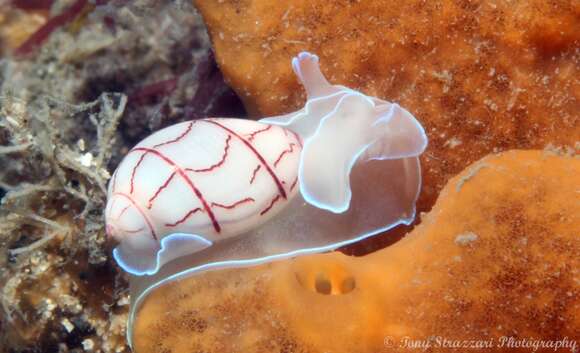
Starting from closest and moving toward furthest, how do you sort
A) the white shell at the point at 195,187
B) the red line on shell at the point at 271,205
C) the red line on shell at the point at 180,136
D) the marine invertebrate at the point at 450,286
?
1. the marine invertebrate at the point at 450,286
2. the white shell at the point at 195,187
3. the red line on shell at the point at 180,136
4. the red line on shell at the point at 271,205

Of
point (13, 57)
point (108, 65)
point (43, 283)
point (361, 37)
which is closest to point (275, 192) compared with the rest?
point (361, 37)

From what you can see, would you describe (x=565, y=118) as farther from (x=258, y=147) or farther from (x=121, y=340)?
(x=121, y=340)

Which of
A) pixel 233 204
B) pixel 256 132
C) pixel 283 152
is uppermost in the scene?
pixel 256 132

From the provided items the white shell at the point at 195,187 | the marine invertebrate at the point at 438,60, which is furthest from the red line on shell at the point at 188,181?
the marine invertebrate at the point at 438,60

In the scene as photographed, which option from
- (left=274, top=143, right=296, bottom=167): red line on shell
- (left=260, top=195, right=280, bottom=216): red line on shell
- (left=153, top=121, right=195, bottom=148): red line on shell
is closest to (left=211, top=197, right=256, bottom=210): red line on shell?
(left=260, top=195, right=280, bottom=216): red line on shell

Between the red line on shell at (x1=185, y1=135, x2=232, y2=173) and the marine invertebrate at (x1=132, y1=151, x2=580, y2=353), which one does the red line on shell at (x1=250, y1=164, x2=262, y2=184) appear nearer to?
the red line on shell at (x1=185, y1=135, x2=232, y2=173)

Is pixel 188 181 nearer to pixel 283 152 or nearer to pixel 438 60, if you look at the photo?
pixel 283 152

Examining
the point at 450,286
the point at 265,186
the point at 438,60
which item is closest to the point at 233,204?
the point at 265,186

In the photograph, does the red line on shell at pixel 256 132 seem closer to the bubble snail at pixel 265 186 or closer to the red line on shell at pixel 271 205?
the bubble snail at pixel 265 186
